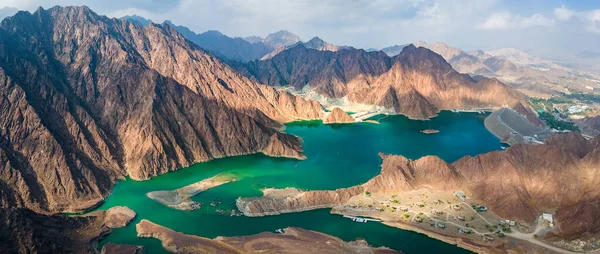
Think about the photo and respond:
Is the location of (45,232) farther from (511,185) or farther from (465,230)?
(511,185)

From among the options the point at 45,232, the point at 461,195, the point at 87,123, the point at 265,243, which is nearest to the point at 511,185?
the point at 461,195

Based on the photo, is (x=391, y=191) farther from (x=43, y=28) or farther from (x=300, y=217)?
(x=43, y=28)

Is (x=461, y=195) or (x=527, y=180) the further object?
(x=461, y=195)

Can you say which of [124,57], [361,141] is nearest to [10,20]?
[124,57]

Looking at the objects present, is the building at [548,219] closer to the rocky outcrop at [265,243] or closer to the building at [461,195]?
the building at [461,195]

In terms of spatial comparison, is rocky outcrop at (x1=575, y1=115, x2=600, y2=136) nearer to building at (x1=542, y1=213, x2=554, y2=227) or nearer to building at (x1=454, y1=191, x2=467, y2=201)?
building at (x1=454, y1=191, x2=467, y2=201)

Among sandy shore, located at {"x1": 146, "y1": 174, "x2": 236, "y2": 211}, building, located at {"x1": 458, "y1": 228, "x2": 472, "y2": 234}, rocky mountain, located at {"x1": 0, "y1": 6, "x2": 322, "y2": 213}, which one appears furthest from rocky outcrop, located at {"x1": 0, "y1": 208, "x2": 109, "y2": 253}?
building, located at {"x1": 458, "y1": 228, "x2": 472, "y2": 234}
